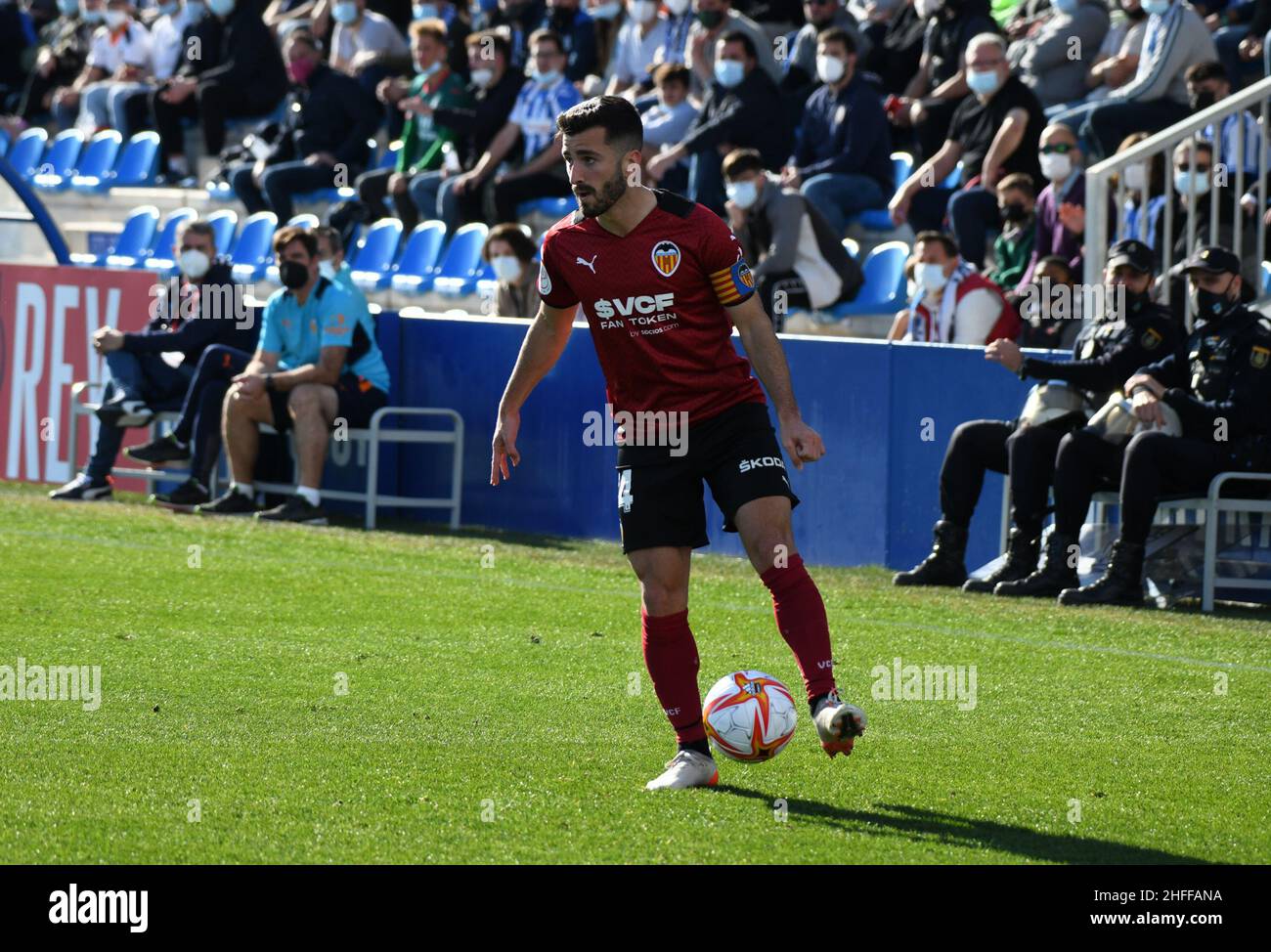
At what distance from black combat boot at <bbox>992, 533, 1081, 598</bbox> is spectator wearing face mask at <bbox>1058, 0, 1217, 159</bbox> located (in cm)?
447

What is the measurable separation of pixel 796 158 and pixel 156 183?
32.8 ft

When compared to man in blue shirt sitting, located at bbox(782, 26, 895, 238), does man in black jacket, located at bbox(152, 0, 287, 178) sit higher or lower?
higher

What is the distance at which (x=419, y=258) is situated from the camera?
18781 mm

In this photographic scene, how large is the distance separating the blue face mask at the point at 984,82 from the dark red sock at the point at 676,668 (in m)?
9.25

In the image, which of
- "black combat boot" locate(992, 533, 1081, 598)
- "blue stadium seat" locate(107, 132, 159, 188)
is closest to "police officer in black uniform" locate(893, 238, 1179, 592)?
"black combat boot" locate(992, 533, 1081, 598)

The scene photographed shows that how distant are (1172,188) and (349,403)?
536 cm

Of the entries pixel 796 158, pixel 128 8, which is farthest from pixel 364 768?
pixel 128 8

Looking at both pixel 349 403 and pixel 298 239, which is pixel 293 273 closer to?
pixel 298 239

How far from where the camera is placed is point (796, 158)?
645 inches

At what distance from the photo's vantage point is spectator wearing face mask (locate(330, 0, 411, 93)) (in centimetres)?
2102

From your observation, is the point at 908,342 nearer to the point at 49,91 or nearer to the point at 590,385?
the point at 590,385

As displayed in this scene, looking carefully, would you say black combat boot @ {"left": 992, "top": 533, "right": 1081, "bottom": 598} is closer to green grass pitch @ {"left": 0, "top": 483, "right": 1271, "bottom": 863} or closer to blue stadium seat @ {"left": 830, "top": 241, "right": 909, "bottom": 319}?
green grass pitch @ {"left": 0, "top": 483, "right": 1271, "bottom": 863}

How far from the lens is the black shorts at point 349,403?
45.8 feet

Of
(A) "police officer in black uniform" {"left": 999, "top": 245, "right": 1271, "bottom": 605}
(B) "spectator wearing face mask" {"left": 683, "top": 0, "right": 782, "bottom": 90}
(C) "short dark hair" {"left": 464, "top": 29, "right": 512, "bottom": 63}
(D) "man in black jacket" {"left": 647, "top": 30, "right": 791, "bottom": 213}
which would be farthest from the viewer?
(C) "short dark hair" {"left": 464, "top": 29, "right": 512, "bottom": 63}
